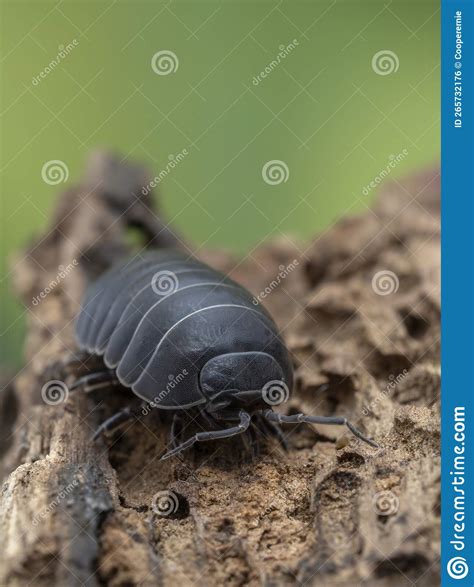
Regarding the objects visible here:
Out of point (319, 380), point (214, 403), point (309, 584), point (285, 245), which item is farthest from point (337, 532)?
point (285, 245)

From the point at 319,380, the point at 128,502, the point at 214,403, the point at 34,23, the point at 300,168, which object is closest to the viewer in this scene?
the point at 128,502

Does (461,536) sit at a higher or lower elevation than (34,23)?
lower

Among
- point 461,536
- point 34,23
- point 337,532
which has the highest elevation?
point 34,23

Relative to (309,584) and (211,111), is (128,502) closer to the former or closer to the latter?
(309,584)

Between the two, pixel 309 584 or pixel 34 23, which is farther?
pixel 34 23
